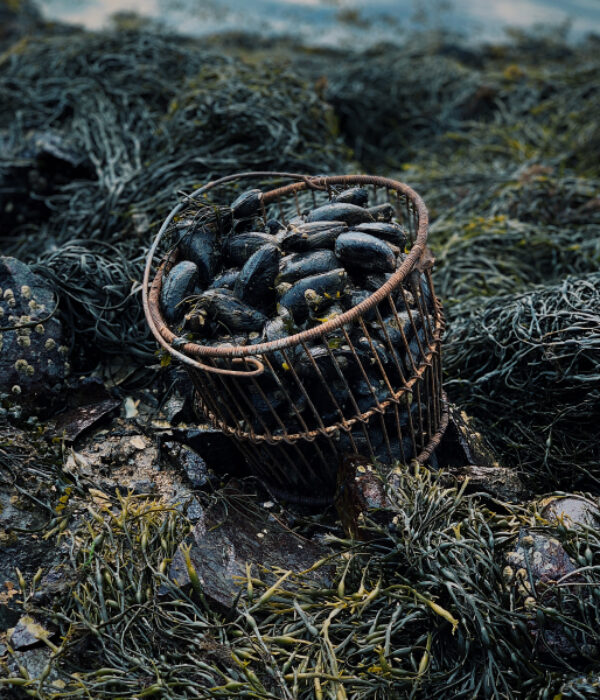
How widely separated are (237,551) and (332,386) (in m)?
0.75

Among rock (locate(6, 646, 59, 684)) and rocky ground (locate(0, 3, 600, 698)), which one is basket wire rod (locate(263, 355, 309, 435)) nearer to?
rocky ground (locate(0, 3, 600, 698))

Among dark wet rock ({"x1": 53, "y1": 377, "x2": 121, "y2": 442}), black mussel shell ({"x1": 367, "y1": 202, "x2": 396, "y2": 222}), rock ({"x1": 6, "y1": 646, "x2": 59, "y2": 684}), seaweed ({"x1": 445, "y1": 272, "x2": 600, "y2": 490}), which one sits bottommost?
seaweed ({"x1": 445, "y1": 272, "x2": 600, "y2": 490})

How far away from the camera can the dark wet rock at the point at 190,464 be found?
267cm

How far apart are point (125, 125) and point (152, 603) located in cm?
420

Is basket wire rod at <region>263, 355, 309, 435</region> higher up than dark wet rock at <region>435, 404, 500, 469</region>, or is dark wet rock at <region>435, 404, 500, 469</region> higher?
basket wire rod at <region>263, 355, 309, 435</region>

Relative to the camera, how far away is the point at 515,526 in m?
2.24

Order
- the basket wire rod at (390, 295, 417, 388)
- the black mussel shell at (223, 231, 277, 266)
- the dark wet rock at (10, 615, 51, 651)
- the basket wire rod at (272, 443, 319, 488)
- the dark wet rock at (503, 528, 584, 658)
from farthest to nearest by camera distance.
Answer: the black mussel shell at (223, 231, 277, 266) → the basket wire rod at (272, 443, 319, 488) → the basket wire rod at (390, 295, 417, 388) → the dark wet rock at (10, 615, 51, 651) → the dark wet rock at (503, 528, 584, 658)

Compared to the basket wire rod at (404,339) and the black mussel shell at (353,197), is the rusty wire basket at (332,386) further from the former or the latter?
the black mussel shell at (353,197)

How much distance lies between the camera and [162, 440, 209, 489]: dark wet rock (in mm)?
2670

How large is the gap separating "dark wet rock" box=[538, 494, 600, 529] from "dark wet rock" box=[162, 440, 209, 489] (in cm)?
143

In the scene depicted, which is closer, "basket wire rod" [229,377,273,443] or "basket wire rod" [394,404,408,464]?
"basket wire rod" [229,377,273,443]

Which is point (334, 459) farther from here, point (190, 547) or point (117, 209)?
point (117, 209)

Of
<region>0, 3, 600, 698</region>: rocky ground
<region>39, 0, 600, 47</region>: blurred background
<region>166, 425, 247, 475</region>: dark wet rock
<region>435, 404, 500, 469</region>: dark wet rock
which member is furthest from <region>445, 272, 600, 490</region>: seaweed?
<region>39, 0, 600, 47</region>: blurred background

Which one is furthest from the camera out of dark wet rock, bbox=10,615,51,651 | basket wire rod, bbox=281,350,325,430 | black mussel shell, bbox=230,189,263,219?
black mussel shell, bbox=230,189,263,219
